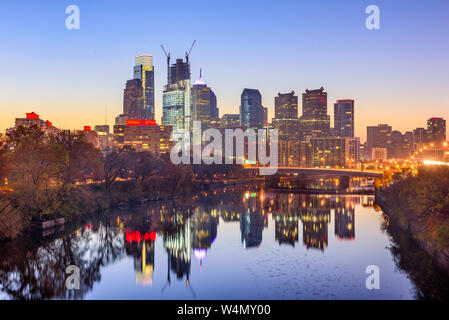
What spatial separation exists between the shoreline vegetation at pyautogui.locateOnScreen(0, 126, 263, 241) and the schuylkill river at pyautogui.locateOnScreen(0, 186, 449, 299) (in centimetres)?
325

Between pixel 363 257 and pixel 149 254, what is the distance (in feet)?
69.6

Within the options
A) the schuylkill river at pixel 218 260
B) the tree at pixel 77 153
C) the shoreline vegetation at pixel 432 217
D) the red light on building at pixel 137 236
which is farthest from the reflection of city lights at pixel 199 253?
the tree at pixel 77 153

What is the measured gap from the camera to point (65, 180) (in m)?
59.2

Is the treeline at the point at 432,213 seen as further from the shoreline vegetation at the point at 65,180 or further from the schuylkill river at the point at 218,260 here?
the shoreline vegetation at the point at 65,180

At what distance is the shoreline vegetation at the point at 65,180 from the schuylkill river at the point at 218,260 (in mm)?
3252

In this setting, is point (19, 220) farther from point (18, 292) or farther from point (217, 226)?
point (217, 226)

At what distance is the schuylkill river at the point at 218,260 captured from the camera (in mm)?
29734

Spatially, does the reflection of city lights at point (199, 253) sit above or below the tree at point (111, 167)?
below

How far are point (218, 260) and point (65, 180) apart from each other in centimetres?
3057

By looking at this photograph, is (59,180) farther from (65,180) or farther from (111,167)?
(111,167)

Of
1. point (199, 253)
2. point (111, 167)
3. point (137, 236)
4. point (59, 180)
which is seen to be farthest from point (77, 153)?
point (199, 253)

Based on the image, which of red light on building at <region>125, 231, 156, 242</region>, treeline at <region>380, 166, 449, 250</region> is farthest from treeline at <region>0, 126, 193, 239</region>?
treeline at <region>380, 166, 449, 250</region>

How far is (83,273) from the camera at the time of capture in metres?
34.4

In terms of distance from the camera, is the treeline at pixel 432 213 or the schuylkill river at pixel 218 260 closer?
the schuylkill river at pixel 218 260
